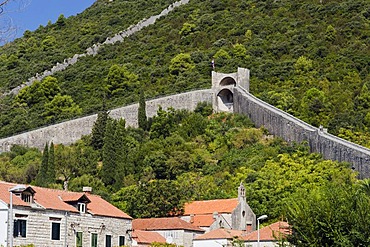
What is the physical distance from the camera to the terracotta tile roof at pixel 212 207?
205 feet

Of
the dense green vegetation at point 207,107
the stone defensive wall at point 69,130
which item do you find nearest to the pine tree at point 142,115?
the dense green vegetation at point 207,107

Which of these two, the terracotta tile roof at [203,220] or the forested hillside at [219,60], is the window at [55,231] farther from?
the forested hillside at [219,60]

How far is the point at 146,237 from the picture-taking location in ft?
182

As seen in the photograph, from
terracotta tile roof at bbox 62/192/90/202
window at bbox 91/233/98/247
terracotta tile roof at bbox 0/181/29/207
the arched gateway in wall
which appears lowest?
window at bbox 91/233/98/247

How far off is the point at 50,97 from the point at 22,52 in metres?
36.2

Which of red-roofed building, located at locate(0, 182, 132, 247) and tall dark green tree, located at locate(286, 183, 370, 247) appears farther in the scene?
red-roofed building, located at locate(0, 182, 132, 247)

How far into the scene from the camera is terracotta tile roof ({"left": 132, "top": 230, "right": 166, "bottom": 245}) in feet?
175

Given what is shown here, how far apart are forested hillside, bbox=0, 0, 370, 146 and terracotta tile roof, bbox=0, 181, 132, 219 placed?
3657 centimetres

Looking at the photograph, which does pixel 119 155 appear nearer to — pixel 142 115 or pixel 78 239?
pixel 142 115

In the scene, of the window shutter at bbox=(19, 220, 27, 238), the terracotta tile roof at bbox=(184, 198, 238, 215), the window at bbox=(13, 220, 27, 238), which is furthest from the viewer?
the terracotta tile roof at bbox=(184, 198, 238, 215)

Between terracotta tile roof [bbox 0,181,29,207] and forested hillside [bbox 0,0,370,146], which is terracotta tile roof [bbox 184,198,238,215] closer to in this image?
forested hillside [bbox 0,0,370,146]

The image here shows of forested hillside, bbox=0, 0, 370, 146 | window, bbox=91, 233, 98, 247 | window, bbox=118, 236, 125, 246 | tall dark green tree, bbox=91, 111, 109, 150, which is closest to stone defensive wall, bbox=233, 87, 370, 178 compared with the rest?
forested hillside, bbox=0, 0, 370, 146

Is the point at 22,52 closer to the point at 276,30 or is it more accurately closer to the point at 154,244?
the point at 276,30

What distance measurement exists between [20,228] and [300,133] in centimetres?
3995
